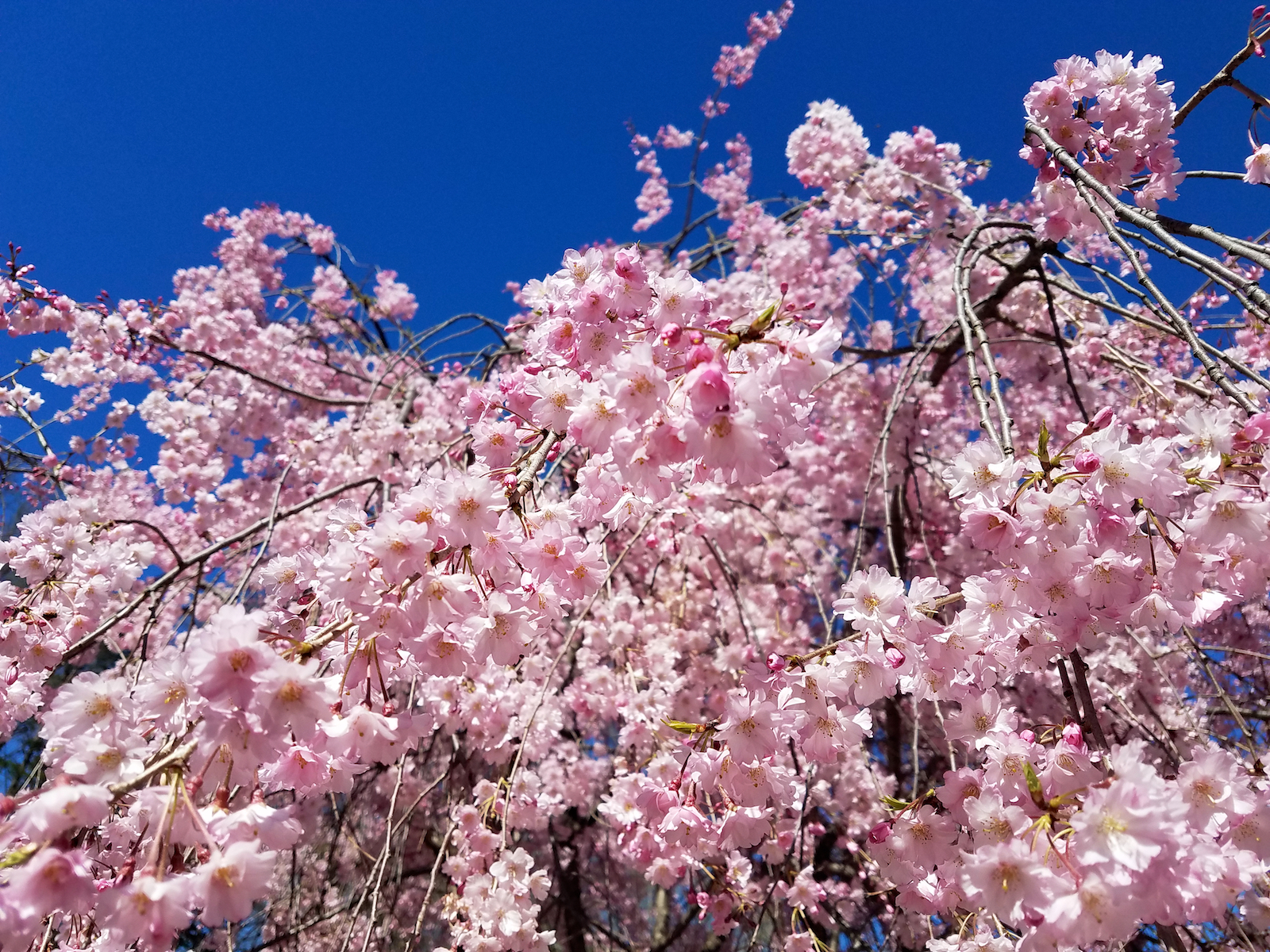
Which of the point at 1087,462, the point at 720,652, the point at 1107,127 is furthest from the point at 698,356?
the point at 720,652

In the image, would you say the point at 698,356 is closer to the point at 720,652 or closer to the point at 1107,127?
the point at 1107,127

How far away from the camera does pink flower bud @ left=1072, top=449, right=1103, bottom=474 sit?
3.63 ft

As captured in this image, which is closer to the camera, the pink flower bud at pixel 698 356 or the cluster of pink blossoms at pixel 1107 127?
the pink flower bud at pixel 698 356

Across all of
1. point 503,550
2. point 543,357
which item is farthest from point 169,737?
point 543,357

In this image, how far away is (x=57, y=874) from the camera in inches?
35.2

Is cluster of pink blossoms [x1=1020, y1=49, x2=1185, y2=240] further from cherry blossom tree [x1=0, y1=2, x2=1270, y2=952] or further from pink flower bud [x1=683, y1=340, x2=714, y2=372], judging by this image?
pink flower bud [x1=683, y1=340, x2=714, y2=372]

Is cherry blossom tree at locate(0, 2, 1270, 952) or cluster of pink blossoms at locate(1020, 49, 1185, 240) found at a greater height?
cluster of pink blossoms at locate(1020, 49, 1185, 240)

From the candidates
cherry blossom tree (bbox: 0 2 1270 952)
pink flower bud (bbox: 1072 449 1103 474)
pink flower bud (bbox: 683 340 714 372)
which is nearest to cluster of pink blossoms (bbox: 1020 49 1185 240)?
cherry blossom tree (bbox: 0 2 1270 952)

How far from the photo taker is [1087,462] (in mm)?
1113

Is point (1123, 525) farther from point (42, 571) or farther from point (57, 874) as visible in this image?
point (42, 571)

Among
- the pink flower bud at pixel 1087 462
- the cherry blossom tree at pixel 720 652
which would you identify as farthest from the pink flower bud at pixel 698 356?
the pink flower bud at pixel 1087 462

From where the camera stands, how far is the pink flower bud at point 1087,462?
3.63 ft

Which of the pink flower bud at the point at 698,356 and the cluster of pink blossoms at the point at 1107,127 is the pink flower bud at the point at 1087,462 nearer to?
the pink flower bud at the point at 698,356

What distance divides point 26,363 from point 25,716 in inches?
117
